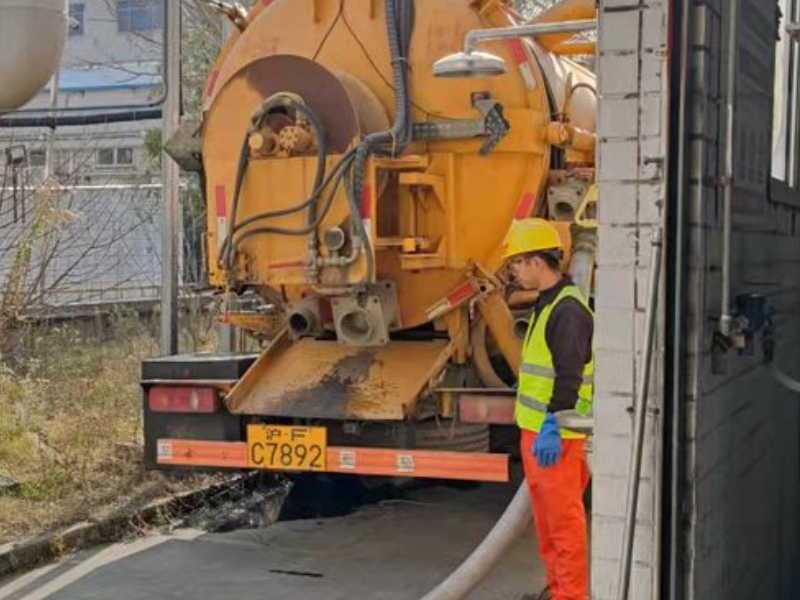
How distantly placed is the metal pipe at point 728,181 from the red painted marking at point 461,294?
276cm

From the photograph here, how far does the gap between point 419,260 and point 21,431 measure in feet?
11.1

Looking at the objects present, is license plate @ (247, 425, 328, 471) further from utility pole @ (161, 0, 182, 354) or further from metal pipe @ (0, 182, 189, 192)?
metal pipe @ (0, 182, 189, 192)

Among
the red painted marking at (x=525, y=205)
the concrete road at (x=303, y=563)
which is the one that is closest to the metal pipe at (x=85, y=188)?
the concrete road at (x=303, y=563)

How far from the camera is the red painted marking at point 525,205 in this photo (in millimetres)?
6117

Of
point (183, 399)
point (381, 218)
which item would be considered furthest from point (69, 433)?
point (381, 218)

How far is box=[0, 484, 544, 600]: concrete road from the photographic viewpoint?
19.0 feet

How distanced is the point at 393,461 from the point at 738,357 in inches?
103

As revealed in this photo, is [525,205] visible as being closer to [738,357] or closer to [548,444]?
[548,444]

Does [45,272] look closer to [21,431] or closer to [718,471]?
[21,431]

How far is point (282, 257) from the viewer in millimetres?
6008

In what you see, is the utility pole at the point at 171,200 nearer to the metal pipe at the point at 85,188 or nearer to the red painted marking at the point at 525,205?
the metal pipe at the point at 85,188

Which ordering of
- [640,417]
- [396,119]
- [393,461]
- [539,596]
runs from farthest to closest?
[393,461] < [396,119] < [539,596] < [640,417]

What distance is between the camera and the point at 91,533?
657 cm

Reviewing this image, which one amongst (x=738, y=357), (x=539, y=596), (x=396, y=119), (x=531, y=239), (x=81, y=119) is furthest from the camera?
(x=81, y=119)
